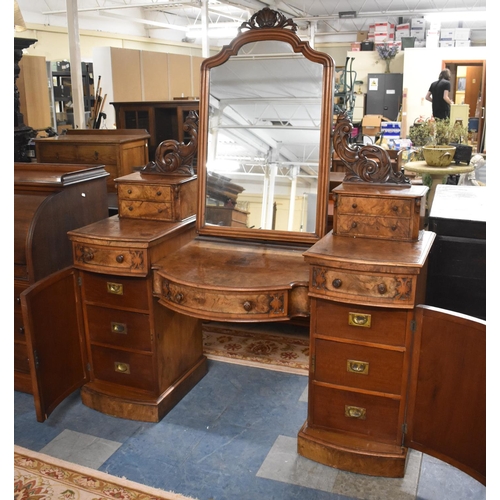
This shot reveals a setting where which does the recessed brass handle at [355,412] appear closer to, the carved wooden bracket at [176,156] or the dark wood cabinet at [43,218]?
the carved wooden bracket at [176,156]

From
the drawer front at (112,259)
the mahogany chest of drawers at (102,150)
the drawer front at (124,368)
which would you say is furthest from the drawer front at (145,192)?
the mahogany chest of drawers at (102,150)

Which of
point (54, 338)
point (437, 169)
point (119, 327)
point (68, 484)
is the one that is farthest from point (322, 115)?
point (437, 169)

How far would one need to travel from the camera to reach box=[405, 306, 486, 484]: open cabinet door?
2090 millimetres

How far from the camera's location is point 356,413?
8.18 feet

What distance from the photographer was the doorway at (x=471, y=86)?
1318 centimetres

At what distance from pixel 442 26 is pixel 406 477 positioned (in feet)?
50.3

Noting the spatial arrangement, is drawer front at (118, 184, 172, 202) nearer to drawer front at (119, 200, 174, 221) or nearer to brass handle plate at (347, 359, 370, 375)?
drawer front at (119, 200, 174, 221)

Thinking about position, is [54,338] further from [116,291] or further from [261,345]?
[261,345]

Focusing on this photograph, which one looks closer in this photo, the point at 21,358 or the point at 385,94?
the point at 21,358

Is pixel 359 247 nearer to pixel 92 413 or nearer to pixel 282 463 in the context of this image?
pixel 282 463

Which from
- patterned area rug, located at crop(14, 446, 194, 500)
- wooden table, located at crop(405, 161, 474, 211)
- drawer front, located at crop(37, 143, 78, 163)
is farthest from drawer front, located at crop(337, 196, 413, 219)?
drawer front, located at crop(37, 143, 78, 163)

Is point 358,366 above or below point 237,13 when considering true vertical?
below

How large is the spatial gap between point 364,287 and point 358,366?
1.28ft

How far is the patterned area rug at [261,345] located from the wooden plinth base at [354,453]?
82cm
